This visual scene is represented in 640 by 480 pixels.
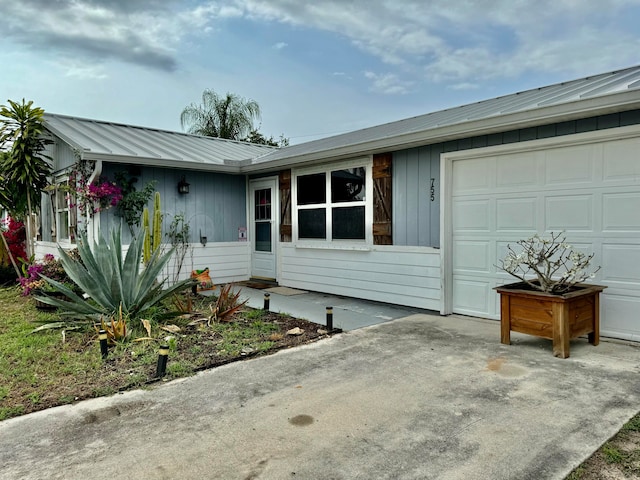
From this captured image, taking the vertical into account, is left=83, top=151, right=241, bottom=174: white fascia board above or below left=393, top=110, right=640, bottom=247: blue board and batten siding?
above

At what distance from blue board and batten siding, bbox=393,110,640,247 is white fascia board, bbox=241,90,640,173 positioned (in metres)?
0.16

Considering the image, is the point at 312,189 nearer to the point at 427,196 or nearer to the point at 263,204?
the point at 263,204

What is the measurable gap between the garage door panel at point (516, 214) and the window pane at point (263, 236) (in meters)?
4.81

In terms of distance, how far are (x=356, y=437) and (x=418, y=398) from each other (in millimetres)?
753

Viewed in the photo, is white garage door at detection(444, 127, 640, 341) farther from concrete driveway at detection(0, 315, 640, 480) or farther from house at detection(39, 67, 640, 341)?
concrete driveway at detection(0, 315, 640, 480)

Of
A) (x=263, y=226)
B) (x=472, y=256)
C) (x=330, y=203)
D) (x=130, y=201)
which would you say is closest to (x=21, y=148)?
(x=130, y=201)

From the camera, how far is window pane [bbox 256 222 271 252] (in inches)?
351

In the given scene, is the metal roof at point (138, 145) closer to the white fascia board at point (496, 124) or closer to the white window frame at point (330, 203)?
the white window frame at point (330, 203)

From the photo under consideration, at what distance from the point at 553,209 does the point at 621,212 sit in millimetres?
660

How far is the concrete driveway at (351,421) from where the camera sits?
2.28 m

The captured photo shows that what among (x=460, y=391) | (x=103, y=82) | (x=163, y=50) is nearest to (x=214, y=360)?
(x=460, y=391)

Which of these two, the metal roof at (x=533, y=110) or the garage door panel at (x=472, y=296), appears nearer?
the metal roof at (x=533, y=110)

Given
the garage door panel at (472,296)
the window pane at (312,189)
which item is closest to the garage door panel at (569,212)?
the garage door panel at (472,296)

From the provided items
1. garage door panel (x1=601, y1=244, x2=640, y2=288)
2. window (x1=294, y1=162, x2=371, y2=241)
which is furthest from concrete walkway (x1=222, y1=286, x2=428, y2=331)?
garage door panel (x1=601, y1=244, x2=640, y2=288)
